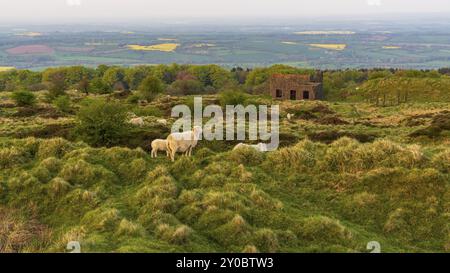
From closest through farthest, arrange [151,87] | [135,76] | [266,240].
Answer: [266,240]
[151,87]
[135,76]

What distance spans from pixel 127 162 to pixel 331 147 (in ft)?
21.5

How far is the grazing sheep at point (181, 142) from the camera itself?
14859 mm

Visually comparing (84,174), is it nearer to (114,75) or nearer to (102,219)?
(102,219)

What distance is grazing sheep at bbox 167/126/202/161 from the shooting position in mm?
14859

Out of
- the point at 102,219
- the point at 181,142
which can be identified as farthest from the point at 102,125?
the point at 102,219

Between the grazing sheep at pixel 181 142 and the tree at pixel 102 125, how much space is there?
9.17 metres

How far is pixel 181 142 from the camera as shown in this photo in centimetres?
1511

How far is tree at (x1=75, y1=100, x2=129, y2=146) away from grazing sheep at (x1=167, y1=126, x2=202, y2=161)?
30.1ft

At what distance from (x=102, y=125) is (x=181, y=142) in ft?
31.8

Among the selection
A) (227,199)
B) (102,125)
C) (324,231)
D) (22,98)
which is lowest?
(22,98)

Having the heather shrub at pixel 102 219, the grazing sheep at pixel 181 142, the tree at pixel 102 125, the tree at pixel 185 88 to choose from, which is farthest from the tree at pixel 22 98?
the heather shrub at pixel 102 219

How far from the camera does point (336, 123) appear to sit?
1639 inches

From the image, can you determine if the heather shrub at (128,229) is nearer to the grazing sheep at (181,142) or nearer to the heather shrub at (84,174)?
the heather shrub at (84,174)
